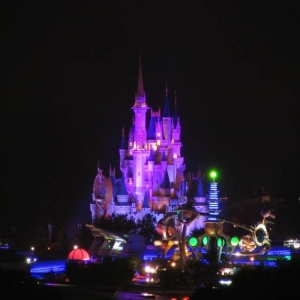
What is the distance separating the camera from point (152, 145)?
77.8 meters

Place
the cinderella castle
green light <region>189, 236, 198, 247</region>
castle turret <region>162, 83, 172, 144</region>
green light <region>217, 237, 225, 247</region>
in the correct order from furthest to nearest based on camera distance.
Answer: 1. castle turret <region>162, 83, 172, 144</region>
2. the cinderella castle
3. green light <region>189, 236, 198, 247</region>
4. green light <region>217, 237, 225, 247</region>

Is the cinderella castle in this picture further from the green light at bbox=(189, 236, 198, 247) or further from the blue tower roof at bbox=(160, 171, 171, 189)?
the green light at bbox=(189, 236, 198, 247)

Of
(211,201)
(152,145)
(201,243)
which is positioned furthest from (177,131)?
(201,243)

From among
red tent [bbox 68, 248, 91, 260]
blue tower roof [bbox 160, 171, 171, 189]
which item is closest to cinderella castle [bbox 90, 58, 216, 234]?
blue tower roof [bbox 160, 171, 171, 189]

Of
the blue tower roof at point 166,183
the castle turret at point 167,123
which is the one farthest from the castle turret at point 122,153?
the blue tower roof at point 166,183

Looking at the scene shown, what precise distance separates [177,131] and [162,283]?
125 ft

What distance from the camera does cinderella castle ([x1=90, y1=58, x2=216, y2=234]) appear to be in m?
74.6

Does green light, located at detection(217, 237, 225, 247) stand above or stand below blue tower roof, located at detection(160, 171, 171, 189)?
below

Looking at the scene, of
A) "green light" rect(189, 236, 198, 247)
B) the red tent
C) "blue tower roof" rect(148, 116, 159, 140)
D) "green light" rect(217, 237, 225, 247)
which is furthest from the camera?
"blue tower roof" rect(148, 116, 159, 140)

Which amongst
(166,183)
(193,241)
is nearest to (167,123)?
(166,183)

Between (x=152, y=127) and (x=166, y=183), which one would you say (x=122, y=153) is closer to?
(x=152, y=127)

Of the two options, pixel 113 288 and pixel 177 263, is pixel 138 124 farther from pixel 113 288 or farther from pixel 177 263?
pixel 113 288

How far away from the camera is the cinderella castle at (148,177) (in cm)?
7456

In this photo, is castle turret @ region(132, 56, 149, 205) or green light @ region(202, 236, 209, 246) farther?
castle turret @ region(132, 56, 149, 205)
